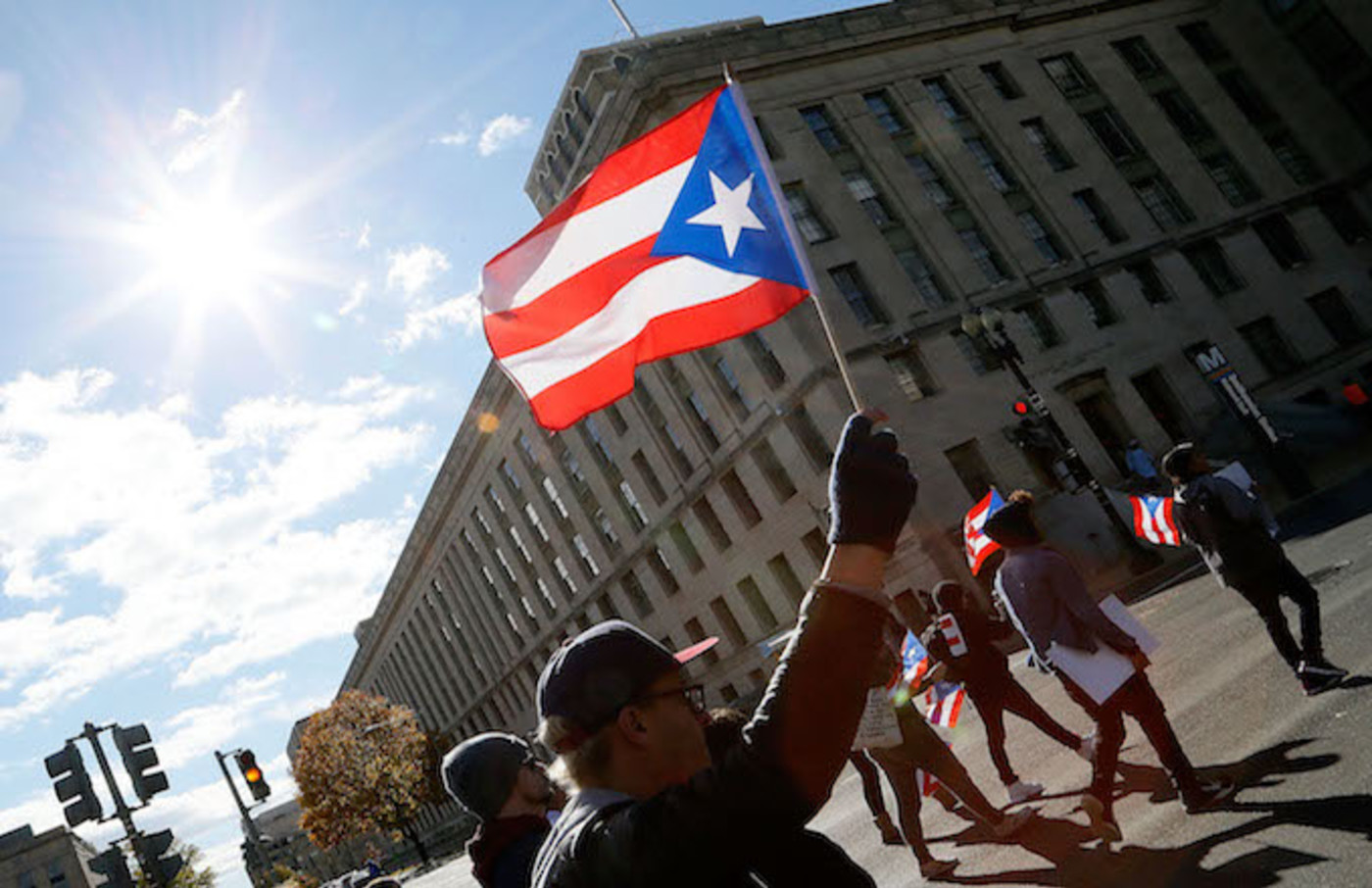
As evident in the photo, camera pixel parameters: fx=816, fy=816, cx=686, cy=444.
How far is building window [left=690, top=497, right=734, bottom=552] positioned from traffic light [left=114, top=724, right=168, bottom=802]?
21.5m

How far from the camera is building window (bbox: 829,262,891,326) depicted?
26.5 meters

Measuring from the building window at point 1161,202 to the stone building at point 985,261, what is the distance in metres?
0.10

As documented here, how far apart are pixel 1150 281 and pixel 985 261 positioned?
643cm

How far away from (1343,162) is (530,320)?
4190 cm

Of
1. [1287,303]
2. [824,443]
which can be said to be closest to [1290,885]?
[824,443]

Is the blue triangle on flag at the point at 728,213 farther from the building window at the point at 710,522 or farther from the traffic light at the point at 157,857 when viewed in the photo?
the building window at the point at 710,522

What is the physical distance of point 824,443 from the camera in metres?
25.6

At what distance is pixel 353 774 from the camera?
45.8 m

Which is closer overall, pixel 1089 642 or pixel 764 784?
pixel 764 784

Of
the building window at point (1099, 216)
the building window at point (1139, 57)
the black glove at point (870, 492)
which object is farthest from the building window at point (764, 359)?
the black glove at point (870, 492)

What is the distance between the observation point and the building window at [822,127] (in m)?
29.1

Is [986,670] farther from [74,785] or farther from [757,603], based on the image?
[757,603]

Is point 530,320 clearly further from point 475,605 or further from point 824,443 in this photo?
point 475,605

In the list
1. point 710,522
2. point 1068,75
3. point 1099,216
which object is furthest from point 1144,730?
point 1068,75
